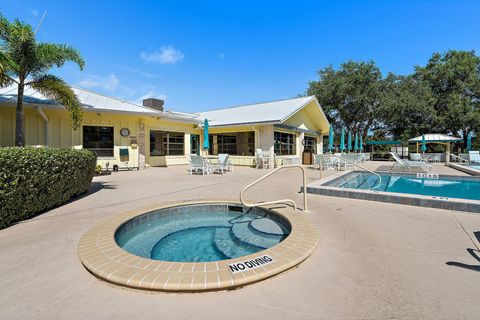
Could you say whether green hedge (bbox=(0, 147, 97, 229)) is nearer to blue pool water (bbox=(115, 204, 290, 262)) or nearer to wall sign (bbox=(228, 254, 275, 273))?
blue pool water (bbox=(115, 204, 290, 262))

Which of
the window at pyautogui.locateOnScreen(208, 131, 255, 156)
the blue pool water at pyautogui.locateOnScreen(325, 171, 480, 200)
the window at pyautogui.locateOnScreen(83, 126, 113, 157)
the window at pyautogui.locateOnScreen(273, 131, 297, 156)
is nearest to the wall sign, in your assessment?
the blue pool water at pyautogui.locateOnScreen(325, 171, 480, 200)

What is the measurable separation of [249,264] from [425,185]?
9.62m

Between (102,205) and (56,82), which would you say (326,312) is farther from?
(56,82)

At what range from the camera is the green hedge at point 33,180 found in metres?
3.93

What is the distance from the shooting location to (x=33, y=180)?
4.40 metres

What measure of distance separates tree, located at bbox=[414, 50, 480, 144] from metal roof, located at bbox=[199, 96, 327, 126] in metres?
20.1

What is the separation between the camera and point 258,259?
265cm

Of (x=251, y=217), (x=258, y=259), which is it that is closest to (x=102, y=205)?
(x=251, y=217)

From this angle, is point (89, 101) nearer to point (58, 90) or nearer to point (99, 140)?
point (99, 140)

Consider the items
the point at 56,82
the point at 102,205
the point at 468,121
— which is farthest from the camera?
the point at 468,121

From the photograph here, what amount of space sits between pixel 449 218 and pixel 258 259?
13.7ft

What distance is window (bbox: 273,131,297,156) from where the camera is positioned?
53.5 feet

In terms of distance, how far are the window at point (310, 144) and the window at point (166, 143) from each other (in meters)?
10.4

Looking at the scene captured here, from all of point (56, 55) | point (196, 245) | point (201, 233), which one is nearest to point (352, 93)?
point (56, 55)
